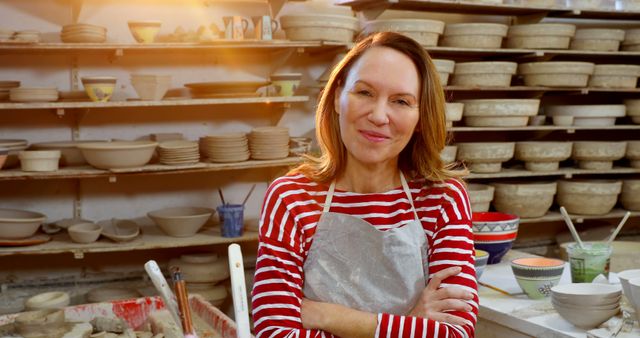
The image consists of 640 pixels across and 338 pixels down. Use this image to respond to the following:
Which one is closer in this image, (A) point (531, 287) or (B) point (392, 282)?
(B) point (392, 282)

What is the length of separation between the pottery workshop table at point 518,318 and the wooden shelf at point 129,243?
209cm

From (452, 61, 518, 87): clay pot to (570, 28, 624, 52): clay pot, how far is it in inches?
24.6

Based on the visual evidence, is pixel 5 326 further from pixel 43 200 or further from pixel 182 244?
pixel 43 200

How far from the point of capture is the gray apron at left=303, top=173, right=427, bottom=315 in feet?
5.49

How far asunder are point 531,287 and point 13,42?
9.44ft

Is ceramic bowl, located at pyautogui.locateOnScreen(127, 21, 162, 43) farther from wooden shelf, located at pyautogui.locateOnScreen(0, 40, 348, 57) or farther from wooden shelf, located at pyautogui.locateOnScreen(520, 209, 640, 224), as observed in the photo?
wooden shelf, located at pyautogui.locateOnScreen(520, 209, 640, 224)

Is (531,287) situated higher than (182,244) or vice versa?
(531,287)

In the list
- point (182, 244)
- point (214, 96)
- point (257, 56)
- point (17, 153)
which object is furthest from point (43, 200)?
point (257, 56)

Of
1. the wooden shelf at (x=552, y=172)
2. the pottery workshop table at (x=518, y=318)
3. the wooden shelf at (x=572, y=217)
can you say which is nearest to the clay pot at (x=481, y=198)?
the wooden shelf at (x=552, y=172)

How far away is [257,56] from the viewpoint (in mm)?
4645

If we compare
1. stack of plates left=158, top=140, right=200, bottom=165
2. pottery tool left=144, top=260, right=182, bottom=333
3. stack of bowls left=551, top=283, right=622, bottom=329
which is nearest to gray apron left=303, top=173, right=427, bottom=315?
pottery tool left=144, top=260, right=182, bottom=333

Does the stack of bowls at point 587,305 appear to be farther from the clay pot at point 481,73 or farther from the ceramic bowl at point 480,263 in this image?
the clay pot at point 481,73

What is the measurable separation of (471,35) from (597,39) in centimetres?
98

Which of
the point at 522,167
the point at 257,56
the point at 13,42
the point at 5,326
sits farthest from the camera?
the point at 522,167
